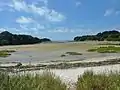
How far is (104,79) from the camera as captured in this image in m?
9.69

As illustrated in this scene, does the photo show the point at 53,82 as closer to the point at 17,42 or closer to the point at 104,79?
the point at 104,79

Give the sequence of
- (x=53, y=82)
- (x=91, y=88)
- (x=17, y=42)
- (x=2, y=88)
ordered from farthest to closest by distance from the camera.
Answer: (x=17, y=42) < (x=53, y=82) < (x=91, y=88) < (x=2, y=88)

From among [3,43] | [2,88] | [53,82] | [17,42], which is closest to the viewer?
[2,88]

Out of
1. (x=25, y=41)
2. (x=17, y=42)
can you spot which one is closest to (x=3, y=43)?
(x=17, y=42)

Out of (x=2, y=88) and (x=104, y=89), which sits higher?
(x=2, y=88)

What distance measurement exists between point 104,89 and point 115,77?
0.60 m

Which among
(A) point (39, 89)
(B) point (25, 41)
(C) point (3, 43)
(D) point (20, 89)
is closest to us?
(D) point (20, 89)

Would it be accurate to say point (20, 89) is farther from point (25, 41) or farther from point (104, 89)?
point (25, 41)

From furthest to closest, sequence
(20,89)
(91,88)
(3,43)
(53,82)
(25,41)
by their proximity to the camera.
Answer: (25,41), (3,43), (53,82), (91,88), (20,89)

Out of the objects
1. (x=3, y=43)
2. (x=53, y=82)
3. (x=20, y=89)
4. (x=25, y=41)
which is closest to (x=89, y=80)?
(x=53, y=82)

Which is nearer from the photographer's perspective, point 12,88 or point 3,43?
point 12,88

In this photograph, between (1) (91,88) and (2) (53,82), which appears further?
(2) (53,82)

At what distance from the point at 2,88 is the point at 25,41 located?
412 ft

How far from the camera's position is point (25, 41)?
428ft
